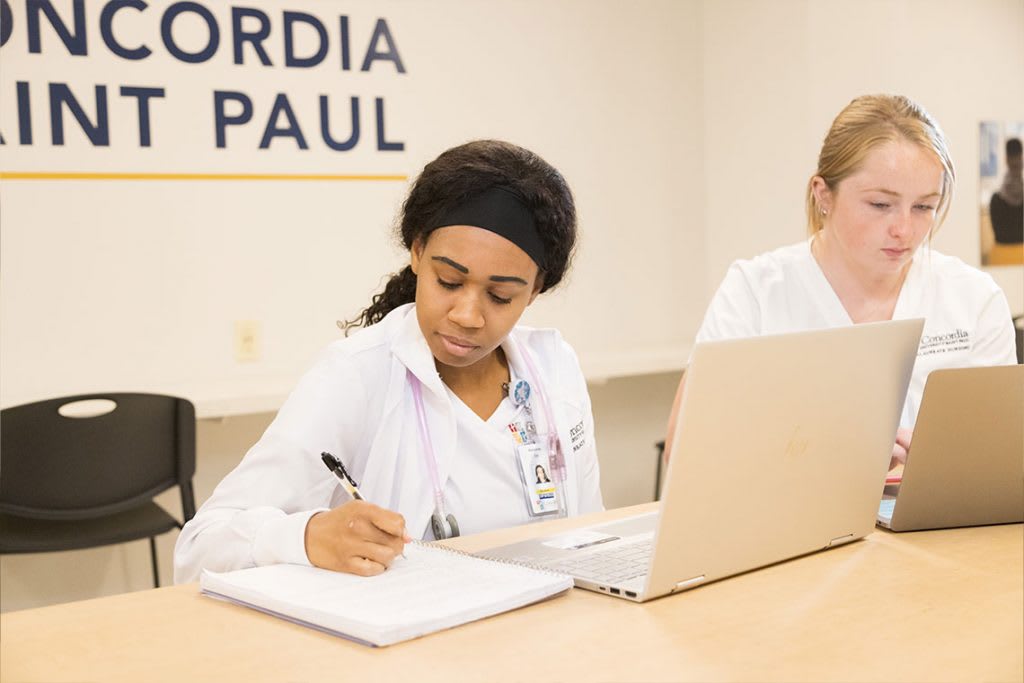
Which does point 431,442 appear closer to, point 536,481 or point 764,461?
point 536,481

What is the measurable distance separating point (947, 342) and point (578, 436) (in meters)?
0.92

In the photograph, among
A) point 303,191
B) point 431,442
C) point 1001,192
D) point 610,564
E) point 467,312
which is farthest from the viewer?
point 1001,192

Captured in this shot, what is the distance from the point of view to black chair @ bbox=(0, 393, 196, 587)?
298 cm

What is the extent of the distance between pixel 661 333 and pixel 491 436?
3.03 metres

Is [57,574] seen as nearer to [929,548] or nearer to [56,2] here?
[56,2]

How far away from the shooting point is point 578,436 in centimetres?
200

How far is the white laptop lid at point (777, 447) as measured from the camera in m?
1.19

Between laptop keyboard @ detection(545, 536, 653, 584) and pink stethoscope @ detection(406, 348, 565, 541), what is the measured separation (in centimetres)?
32

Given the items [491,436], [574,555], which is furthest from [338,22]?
[574,555]

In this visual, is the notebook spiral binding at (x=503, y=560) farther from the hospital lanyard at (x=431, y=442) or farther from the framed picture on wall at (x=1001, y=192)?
the framed picture on wall at (x=1001, y=192)

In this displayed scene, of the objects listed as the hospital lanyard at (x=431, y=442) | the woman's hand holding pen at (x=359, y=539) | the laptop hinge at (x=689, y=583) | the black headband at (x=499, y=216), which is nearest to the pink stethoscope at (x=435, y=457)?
the hospital lanyard at (x=431, y=442)

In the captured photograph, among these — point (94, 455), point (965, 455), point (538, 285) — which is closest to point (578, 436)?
point (538, 285)

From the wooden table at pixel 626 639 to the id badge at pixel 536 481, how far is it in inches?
21.2

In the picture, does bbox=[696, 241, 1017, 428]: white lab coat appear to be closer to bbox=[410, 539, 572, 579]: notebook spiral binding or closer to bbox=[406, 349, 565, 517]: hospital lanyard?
bbox=[406, 349, 565, 517]: hospital lanyard
